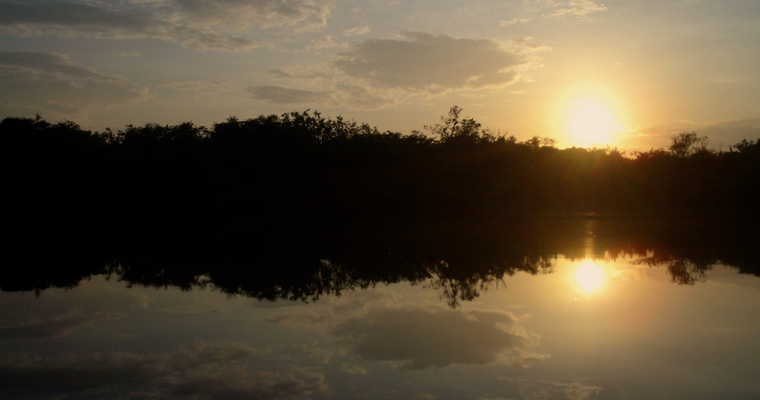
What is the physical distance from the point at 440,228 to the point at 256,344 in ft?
77.1

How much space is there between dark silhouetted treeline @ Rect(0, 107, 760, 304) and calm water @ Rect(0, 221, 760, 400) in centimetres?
119

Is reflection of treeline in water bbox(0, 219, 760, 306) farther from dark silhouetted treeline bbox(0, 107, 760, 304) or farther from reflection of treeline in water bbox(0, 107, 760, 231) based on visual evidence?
reflection of treeline in water bbox(0, 107, 760, 231)

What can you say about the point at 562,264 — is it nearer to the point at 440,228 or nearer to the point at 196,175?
the point at 440,228

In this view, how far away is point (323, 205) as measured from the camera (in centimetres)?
3653

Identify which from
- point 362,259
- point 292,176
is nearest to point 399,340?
point 362,259

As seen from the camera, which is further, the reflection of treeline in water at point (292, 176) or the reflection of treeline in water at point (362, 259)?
the reflection of treeline in water at point (292, 176)

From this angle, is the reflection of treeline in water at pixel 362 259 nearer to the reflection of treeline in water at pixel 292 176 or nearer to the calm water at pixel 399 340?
the calm water at pixel 399 340

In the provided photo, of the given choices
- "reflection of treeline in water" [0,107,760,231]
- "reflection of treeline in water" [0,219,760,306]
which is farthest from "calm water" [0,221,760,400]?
"reflection of treeline in water" [0,107,760,231]

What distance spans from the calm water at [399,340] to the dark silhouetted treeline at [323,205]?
119 cm

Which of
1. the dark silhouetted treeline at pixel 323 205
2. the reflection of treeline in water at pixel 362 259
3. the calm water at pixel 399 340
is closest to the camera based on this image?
the calm water at pixel 399 340

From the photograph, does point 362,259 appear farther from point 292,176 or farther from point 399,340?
point 292,176

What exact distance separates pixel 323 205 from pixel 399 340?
2818 centimetres

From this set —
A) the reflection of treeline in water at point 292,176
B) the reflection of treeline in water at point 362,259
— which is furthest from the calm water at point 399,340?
the reflection of treeline in water at point 292,176

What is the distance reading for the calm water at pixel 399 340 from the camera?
21.9ft
